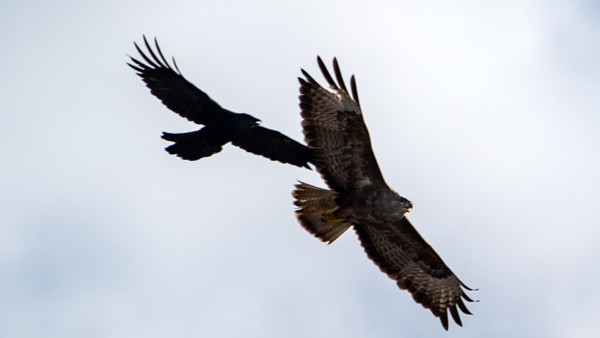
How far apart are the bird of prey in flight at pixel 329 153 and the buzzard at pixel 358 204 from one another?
0.01 meters

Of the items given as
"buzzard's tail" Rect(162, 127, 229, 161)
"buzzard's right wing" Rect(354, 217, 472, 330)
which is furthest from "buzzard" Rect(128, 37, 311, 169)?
"buzzard's right wing" Rect(354, 217, 472, 330)

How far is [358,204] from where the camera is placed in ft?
49.1

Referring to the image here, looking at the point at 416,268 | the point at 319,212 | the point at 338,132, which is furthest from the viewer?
the point at 416,268

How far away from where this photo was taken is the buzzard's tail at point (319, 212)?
50.0ft

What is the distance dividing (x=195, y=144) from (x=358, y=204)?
8.07ft

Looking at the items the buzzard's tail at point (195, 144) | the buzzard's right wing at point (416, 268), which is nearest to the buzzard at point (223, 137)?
the buzzard's tail at point (195, 144)

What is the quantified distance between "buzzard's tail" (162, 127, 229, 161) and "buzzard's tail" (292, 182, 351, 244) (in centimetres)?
133

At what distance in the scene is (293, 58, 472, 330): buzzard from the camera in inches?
576

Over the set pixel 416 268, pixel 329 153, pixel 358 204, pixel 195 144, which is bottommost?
pixel 416 268

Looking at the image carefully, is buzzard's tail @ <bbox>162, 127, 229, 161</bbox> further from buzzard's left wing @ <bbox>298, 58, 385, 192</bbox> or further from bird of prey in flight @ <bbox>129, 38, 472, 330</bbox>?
buzzard's left wing @ <bbox>298, 58, 385, 192</bbox>

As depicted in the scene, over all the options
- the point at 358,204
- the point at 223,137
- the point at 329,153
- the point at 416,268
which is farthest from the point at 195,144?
the point at 416,268

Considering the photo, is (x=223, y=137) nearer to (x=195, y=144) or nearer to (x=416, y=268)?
(x=195, y=144)

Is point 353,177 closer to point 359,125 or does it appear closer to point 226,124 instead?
point 359,125

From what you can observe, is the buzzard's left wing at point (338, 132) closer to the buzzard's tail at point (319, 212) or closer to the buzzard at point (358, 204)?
the buzzard at point (358, 204)
